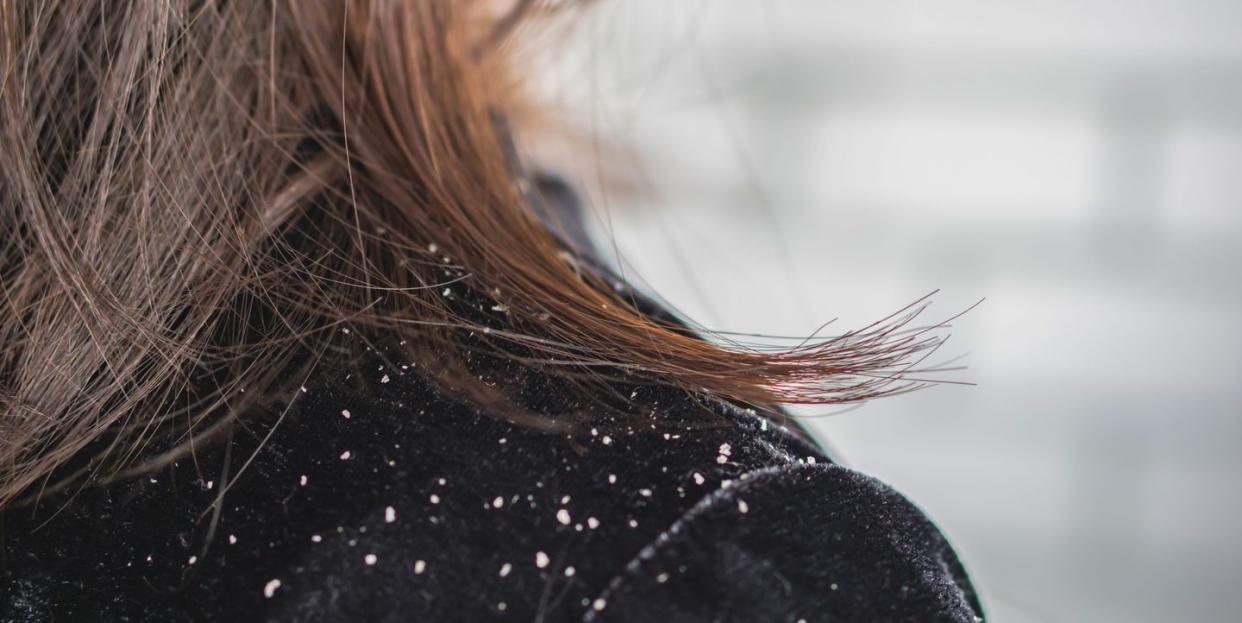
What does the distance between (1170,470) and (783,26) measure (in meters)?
1.09

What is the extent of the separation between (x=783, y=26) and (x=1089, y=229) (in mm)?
688

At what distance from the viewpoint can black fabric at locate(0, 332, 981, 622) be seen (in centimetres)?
19

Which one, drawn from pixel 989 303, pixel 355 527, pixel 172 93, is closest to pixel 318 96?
pixel 172 93

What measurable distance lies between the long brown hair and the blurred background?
1.18m

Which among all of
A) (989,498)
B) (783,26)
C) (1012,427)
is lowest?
(989,498)

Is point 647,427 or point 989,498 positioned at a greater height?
point 989,498

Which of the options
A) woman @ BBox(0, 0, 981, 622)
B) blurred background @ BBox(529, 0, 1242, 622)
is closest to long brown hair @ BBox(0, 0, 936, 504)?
woman @ BBox(0, 0, 981, 622)

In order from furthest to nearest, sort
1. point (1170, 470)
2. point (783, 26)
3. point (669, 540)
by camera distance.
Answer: point (783, 26) → point (1170, 470) → point (669, 540)

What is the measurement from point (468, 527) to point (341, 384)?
0.18ft

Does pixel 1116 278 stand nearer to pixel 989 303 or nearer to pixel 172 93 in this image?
pixel 989 303

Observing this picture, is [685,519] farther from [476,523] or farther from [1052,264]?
[1052,264]

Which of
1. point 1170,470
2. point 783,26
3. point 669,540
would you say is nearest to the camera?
point 669,540

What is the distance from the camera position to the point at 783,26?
1.62m

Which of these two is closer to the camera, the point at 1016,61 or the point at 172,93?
the point at 172,93
